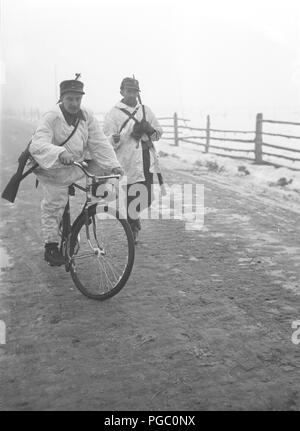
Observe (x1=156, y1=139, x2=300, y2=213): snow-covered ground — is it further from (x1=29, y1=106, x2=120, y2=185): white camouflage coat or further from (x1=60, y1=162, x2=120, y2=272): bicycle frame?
(x1=60, y1=162, x2=120, y2=272): bicycle frame

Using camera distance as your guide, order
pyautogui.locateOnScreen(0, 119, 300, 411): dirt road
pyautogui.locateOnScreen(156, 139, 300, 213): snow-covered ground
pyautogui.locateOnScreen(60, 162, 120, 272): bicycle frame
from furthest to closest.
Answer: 1. pyautogui.locateOnScreen(156, 139, 300, 213): snow-covered ground
2. pyautogui.locateOnScreen(60, 162, 120, 272): bicycle frame
3. pyautogui.locateOnScreen(0, 119, 300, 411): dirt road

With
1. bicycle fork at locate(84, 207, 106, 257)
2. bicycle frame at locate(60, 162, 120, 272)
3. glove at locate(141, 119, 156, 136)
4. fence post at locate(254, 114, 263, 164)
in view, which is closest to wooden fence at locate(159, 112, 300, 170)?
fence post at locate(254, 114, 263, 164)

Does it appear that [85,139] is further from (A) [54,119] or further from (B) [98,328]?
(B) [98,328]

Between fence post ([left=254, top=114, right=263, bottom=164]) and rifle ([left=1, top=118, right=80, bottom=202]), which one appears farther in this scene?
fence post ([left=254, top=114, right=263, bottom=164])

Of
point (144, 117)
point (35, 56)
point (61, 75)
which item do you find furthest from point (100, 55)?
point (144, 117)

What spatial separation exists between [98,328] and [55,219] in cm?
133

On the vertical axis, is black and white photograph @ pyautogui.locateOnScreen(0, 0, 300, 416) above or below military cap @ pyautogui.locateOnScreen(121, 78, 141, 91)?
below

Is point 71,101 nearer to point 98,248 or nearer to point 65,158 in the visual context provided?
point 65,158

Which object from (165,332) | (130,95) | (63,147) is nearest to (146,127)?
(130,95)

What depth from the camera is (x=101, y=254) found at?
14.2 feet

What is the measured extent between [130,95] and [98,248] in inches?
89.9

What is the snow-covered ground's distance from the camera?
9.36 metres

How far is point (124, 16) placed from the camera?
146000 millimetres

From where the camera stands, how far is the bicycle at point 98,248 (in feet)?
13.5
